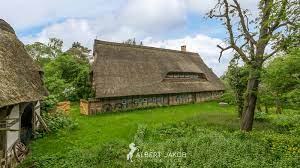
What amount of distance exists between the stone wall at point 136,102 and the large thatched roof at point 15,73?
727 cm

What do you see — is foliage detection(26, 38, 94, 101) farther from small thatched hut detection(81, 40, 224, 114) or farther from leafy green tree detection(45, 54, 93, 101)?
small thatched hut detection(81, 40, 224, 114)

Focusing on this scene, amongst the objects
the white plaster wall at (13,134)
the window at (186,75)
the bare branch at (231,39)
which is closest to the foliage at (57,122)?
the white plaster wall at (13,134)

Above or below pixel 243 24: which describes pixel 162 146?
below

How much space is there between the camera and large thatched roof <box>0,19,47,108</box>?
909cm

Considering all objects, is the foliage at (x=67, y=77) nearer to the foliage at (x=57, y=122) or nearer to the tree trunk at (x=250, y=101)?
the foliage at (x=57, y=122)

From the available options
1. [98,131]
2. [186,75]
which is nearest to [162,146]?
[98,131]

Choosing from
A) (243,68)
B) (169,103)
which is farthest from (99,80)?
(243,68)

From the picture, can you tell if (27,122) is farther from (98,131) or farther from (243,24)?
(243,24)

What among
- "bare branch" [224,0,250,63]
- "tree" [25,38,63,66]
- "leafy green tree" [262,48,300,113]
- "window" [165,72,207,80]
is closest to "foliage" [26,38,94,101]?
"tree" [25,38,63,66]

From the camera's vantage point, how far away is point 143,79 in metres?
26.8

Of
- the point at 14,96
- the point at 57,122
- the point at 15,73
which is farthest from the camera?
the point at 57,122

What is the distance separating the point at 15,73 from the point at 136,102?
49.3ft

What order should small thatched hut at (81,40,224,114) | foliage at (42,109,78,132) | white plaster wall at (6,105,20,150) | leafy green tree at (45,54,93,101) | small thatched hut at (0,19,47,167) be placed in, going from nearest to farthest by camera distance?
small thatched hut at (0,19,47,167) → white plaster wall at (6,105,20,150) → foliage at (42,109,78,132) → small thatched hut at (81,40,224,114) → leafy green tree at (45,54,93,101)

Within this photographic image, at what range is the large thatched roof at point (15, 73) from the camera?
9086 millimetres
